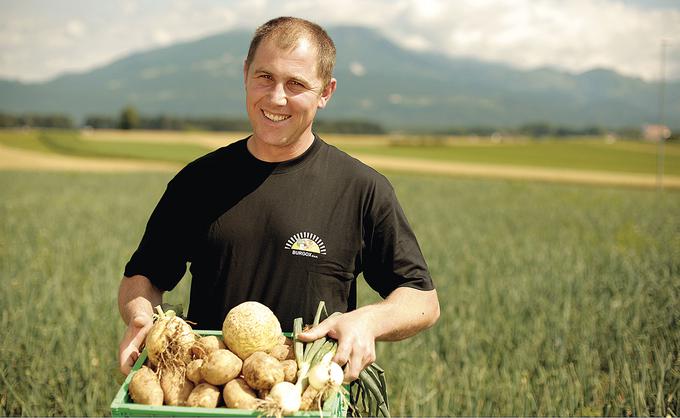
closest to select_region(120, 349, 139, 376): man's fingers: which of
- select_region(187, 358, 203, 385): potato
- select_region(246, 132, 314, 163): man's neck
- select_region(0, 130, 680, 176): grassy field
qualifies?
select_region(187, 358, 203, 385): potato

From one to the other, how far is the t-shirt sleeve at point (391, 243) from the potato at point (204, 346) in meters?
0.73

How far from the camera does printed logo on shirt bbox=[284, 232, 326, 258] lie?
224 centimetres

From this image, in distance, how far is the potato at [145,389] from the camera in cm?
163

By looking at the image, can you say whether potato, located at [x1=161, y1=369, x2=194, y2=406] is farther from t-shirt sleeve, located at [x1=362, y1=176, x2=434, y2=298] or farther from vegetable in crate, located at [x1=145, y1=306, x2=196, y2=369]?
t-shirt sleeve, located at [x1=362, y1=176, x2=434, y2=298]

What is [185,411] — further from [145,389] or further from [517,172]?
[517,172]

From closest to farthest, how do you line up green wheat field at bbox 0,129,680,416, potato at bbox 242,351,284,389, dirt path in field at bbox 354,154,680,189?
potato at bbox 242,351,284,389 < green wheat field at bbox 0,129,680,416 < dirt path in field at bbox 354,154,680,189

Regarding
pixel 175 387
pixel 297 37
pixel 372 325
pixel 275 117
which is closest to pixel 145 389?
pixel 175 387

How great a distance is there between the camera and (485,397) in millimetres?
4125

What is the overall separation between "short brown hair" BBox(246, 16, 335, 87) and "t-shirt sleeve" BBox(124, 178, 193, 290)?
577mm

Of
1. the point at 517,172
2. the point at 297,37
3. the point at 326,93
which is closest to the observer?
the point at 297,37

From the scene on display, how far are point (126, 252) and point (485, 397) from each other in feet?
20.5

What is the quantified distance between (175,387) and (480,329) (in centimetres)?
415

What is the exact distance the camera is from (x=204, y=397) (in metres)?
1.64

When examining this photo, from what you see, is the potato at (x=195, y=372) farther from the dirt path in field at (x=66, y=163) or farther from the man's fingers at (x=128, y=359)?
the dirt path in field at (x=66, y=163)
